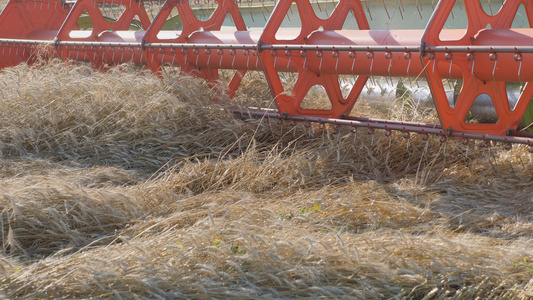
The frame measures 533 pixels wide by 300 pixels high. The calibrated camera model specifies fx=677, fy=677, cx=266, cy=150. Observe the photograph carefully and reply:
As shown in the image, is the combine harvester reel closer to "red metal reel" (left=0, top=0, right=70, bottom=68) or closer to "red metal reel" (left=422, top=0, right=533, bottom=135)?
"red metal reel" (left=422, top=0, right=533, bottom=135)

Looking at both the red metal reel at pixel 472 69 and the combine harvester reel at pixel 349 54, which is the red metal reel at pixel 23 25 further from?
the red metal reel at pixel 472 69

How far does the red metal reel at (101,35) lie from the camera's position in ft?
23.3

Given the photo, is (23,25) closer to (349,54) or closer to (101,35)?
(101,35)

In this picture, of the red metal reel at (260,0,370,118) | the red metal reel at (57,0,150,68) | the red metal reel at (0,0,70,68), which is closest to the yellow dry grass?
the red metal reel at (260,0,370,118)

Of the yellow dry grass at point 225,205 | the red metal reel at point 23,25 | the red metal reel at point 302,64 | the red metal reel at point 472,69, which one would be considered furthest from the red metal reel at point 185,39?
the red metal reel at point 472,69

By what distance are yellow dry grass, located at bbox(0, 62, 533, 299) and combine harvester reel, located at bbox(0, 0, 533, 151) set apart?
0.29 metres

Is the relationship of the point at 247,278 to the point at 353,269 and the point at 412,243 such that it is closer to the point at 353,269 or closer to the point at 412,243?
the point at 353,269

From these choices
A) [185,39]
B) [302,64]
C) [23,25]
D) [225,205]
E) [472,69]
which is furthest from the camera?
[23,25]

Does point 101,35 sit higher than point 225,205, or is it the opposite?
point 101,35

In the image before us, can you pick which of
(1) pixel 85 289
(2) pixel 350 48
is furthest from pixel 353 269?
(2) pixel 350 48

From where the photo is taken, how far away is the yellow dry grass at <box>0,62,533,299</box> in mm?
2816

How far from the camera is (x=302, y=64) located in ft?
18.0

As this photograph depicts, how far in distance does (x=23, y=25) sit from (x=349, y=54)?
5.14 m

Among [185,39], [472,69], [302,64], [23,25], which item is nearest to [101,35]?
[185,39]
